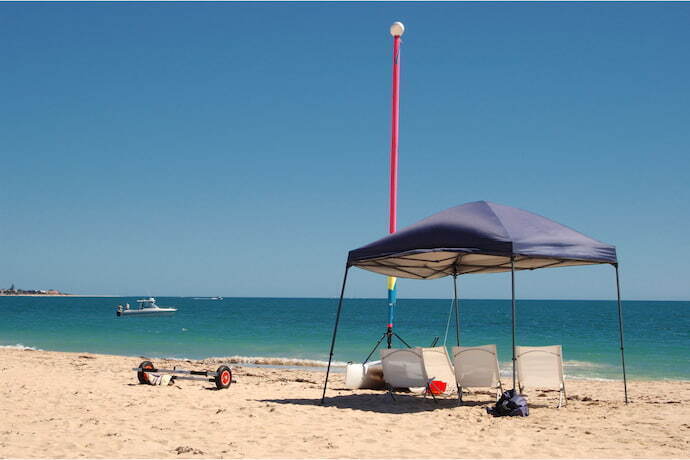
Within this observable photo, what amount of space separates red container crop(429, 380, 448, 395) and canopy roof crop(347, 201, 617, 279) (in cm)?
209

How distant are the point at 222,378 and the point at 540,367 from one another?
4.69 m

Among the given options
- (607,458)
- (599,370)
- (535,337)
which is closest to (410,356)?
(607,458)

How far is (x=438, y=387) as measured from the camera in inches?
340

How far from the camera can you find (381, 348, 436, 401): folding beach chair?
7.75m

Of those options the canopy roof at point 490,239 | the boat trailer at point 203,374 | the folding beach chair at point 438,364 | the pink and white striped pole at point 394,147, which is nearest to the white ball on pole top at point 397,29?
the pink and white striped pole at point 394,147

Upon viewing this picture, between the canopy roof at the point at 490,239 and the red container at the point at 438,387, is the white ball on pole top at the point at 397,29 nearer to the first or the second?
the canopy roof at the point at 490,239

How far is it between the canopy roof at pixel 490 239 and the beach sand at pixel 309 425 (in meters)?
1.81

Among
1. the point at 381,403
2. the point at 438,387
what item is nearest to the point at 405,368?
the point at 381,403

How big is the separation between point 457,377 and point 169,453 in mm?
3860

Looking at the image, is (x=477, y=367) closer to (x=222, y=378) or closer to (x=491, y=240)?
(x=491, y=240)

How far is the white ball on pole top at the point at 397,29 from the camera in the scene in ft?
35.1

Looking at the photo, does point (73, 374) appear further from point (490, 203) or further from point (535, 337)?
point (535, 337)

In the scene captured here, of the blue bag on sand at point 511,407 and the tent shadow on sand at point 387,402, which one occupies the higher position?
the blue bag on sand at point 511,407

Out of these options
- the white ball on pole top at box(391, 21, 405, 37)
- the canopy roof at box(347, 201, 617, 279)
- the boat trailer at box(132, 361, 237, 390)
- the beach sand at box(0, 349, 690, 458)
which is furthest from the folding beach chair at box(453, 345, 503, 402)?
the white ball on pole top at box(391, 21, 405, 37)
